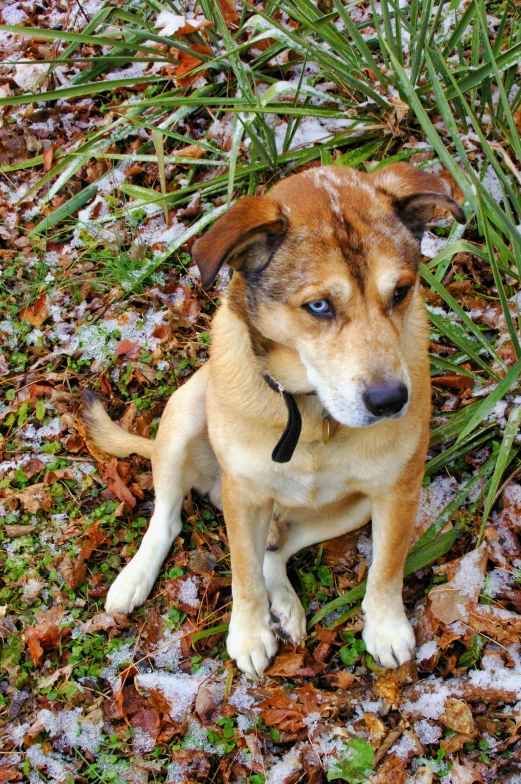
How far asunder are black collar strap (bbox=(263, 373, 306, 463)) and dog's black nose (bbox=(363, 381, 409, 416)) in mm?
458

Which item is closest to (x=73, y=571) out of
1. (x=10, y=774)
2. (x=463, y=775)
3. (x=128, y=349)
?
(x=10, y=774)

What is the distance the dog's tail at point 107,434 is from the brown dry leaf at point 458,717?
2.06 metres

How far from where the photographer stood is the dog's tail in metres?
4.23

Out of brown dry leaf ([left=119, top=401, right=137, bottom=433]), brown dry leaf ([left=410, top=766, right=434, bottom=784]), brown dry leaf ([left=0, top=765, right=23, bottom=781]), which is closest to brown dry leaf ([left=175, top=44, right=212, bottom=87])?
brown dry leaf ([left=119, top=401, right=137, bottom=433])

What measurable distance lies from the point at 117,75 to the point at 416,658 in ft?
→ 15.7

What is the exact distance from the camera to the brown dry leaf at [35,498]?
425 centimetres

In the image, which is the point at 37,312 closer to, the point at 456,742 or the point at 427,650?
the point at 427,650

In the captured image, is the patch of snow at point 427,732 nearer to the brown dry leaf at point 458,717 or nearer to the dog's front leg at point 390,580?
the brown dry leaf at point 458,717

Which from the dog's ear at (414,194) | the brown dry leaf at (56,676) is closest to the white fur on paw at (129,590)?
the brown dry leaf at (56,676)

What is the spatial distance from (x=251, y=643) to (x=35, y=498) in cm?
158

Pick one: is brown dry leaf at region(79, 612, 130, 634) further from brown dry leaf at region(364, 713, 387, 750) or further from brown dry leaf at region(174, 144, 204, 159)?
brown dry leaf at region(174, 144, 204, 159)

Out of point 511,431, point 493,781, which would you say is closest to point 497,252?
point 511,431

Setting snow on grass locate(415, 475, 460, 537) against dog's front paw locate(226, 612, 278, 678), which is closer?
dog's front paw locate(226, 612, 278, 678)

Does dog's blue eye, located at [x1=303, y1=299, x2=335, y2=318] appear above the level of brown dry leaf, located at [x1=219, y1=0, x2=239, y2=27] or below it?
below
